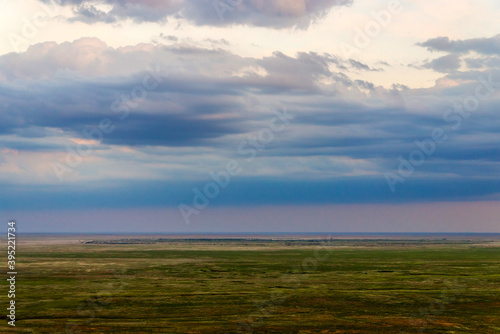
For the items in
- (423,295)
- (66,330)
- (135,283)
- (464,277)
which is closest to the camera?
(66,330)

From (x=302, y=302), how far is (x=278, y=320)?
825 centimetres

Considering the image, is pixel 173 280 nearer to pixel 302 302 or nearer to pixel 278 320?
pixel 302 302

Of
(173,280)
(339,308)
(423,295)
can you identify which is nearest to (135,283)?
(173,280)

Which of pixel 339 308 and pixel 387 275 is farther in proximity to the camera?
pixel 387 275

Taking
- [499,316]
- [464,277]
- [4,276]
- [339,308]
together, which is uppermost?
[4,276]

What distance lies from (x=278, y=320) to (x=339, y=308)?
25.2ft

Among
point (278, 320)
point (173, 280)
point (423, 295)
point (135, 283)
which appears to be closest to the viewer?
point (278, 320)

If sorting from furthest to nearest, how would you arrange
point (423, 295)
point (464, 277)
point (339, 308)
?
point (464, 277), point (423, 295), point (339, 308)

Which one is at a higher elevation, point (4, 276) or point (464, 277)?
point (4, 276)

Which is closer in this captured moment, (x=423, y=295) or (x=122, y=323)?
(x=122, y=323)

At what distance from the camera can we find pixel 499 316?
43.0 metres

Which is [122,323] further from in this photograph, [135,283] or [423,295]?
[423,295]

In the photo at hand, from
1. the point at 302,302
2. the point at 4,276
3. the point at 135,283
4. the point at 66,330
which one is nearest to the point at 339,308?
the point at 302,302

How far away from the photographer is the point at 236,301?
49.0m
